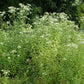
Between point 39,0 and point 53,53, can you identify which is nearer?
point 53,53

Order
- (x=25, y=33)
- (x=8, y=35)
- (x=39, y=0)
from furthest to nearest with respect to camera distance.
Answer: (x=39, y=0), (x=8, y=35), (x=25, y=33)

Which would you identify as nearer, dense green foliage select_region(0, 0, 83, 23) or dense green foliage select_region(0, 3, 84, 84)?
dense green foliage select_region(0, 3, 84, 84)

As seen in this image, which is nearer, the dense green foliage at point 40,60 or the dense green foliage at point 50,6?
the dense green foliage at point 40,60

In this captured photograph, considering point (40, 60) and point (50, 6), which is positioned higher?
point (40, 60)

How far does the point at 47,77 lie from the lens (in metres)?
3.84

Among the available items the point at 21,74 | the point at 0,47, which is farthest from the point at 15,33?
the point at 21,74

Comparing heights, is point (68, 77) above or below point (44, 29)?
below

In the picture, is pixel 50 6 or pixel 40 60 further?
pixel 50 6

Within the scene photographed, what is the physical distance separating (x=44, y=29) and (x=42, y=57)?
94 centimetres

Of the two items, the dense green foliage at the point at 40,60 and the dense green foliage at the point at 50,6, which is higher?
the dense green foliage at the point at 40,60

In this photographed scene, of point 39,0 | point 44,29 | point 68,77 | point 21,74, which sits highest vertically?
point 44,29

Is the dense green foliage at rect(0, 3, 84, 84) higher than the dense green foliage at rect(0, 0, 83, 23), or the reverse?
the dense green foliage at rect(0, 3, 84, 84)

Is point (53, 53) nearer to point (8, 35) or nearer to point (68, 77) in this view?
point (68, 77)

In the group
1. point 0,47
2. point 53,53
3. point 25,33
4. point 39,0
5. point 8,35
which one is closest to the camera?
point 53,53
